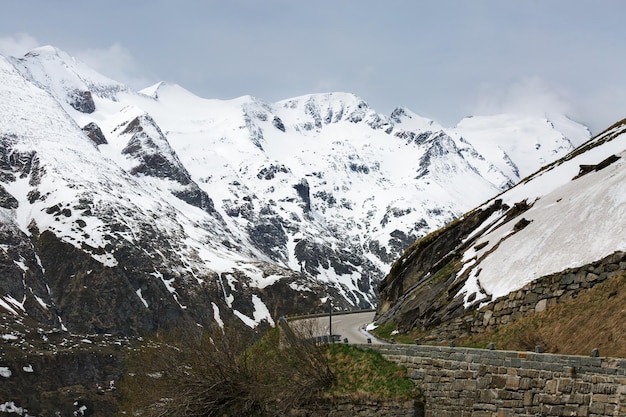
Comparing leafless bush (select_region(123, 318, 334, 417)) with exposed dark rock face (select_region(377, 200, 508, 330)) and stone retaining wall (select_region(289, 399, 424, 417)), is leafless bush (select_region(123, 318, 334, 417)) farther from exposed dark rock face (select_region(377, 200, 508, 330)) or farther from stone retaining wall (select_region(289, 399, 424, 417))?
exposed dark rock face (select_region(377, 200, 508, 330))

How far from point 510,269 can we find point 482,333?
4.72 m

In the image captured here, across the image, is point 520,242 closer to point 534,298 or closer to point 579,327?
point 534,298

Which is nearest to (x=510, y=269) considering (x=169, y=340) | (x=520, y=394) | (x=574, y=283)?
(x=574, y=283)

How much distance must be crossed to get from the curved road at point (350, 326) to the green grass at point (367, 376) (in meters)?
9.33

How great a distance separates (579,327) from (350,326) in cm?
3092

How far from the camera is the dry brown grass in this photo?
102 feet

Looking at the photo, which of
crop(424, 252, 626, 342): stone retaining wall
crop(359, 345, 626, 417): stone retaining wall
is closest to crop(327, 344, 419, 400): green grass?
crop(359, 345, 626, 417): stone retaining wall

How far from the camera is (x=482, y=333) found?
41.6 meters

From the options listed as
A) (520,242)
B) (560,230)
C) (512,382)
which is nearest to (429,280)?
(520,242)

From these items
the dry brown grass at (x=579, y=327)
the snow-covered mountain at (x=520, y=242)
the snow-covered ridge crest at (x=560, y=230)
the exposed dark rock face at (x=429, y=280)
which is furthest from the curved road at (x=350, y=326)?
the dry brown grass at (x=579, y=327)

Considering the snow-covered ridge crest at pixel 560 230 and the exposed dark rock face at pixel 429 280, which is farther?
the exposed dark rock face at pixel 429 280

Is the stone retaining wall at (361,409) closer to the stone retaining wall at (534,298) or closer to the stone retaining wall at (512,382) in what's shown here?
the stone retaining wall at (512,382)

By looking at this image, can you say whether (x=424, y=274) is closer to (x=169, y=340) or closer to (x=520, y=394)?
(x=169, y=340)

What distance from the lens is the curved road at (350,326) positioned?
52156 mm
